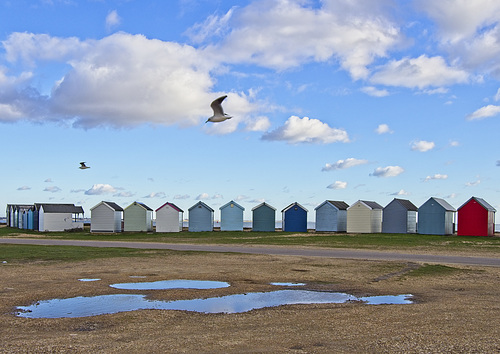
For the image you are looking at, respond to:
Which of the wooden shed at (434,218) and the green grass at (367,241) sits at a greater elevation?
the wooden shed at (434,218)

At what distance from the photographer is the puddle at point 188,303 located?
14033 millimetres

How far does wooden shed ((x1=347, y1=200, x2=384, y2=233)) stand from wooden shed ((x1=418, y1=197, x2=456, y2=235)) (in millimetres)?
5371

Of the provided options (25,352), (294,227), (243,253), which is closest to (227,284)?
(25,352)

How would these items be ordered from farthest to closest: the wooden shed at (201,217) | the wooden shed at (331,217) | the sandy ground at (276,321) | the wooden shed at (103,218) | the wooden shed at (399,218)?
the wooden shed at (201,217) < the wooden shed at (103,218) < the wooden shed at (331,217) < the wooden shed at (399,218) < the sandy ground at (276,321)

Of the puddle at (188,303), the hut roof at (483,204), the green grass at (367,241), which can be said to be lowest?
the green grass at (367,241)

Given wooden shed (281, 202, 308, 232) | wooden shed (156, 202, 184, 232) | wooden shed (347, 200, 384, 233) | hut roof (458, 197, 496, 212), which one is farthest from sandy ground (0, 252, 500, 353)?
wooden shed (281, 202, 308, 232)

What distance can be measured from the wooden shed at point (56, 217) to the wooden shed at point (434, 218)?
4559 centimetres

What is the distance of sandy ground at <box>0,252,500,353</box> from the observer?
10039mm

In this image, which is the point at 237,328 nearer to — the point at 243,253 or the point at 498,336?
the point at 498,336

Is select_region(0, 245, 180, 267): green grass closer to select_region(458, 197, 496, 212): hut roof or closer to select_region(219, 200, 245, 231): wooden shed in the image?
select_region(219, 200, 245, 231): wooden shed

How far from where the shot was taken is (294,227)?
69.6m

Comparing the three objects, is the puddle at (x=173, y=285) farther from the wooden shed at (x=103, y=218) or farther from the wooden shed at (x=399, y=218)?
the wooden shed at (x=103, y=218)

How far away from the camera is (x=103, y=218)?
224 ft

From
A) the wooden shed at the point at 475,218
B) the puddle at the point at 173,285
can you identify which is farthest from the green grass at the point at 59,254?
the wooden shed at the point at 475,218
